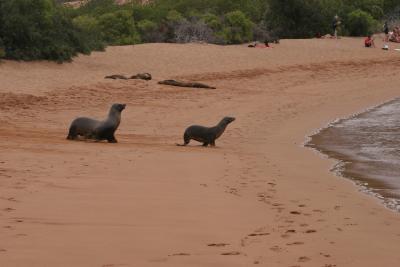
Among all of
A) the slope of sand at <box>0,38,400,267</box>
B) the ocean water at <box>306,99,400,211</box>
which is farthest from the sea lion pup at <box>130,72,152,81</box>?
the ocean water at <box>306,99,400,211</box>

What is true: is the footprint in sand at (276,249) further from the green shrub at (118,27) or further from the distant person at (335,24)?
the distant person at (335,24)

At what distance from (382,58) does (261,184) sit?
23971 mm

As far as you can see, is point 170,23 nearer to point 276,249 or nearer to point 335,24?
point 335,24

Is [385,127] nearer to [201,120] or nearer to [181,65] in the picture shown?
[201,120]

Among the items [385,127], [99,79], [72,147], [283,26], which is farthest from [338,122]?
[283,26]

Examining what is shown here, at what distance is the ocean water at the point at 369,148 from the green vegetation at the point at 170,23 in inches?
363

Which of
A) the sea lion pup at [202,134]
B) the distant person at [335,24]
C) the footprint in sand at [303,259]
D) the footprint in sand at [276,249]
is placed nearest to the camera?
the footprint in sand at [303,259]

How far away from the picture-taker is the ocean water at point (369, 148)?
363 inches

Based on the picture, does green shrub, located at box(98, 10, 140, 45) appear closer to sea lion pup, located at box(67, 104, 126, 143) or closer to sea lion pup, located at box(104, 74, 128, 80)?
sea lion pup, located at box(104, 74, 128, 80)

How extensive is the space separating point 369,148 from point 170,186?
20.5 ft

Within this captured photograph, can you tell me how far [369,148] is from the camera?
1330 cm

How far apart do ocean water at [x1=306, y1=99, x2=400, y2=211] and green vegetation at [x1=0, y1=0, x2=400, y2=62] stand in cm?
922

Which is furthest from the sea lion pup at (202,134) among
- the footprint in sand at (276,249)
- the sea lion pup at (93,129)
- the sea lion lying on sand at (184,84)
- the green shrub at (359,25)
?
the green shrub at (359,25)

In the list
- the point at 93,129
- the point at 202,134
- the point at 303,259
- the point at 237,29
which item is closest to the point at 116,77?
the point at 202,134
